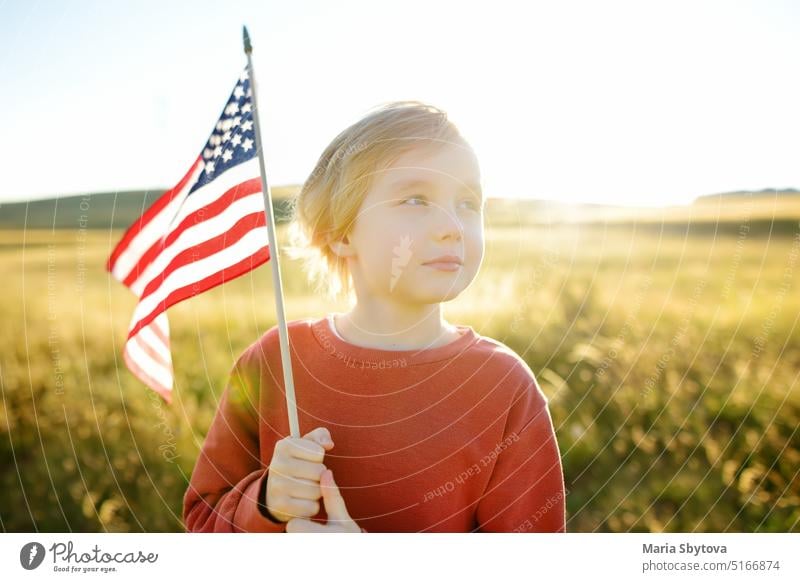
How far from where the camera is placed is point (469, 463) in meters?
1.84

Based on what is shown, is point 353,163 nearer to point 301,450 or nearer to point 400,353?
point 400,353

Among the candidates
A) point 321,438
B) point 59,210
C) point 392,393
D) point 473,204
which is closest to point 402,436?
point 392,393

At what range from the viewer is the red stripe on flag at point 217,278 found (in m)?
1.96

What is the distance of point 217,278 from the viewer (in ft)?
6.49

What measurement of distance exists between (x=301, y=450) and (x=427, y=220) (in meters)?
0.59

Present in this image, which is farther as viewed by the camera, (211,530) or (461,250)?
(211,530)

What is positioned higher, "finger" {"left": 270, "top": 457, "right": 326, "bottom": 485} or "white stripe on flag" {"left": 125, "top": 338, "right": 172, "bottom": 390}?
"white stripe on flag" {"left": 125, "top": 338, "right": 172, "bottom": 390}

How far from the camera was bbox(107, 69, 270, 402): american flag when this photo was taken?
75.4 inches

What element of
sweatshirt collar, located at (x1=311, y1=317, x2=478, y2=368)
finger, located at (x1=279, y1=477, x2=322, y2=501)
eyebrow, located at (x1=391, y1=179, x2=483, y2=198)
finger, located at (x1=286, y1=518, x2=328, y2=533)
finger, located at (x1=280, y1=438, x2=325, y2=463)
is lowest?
finger, located at (x1=286, y1=518, x2=328, y2=533)
